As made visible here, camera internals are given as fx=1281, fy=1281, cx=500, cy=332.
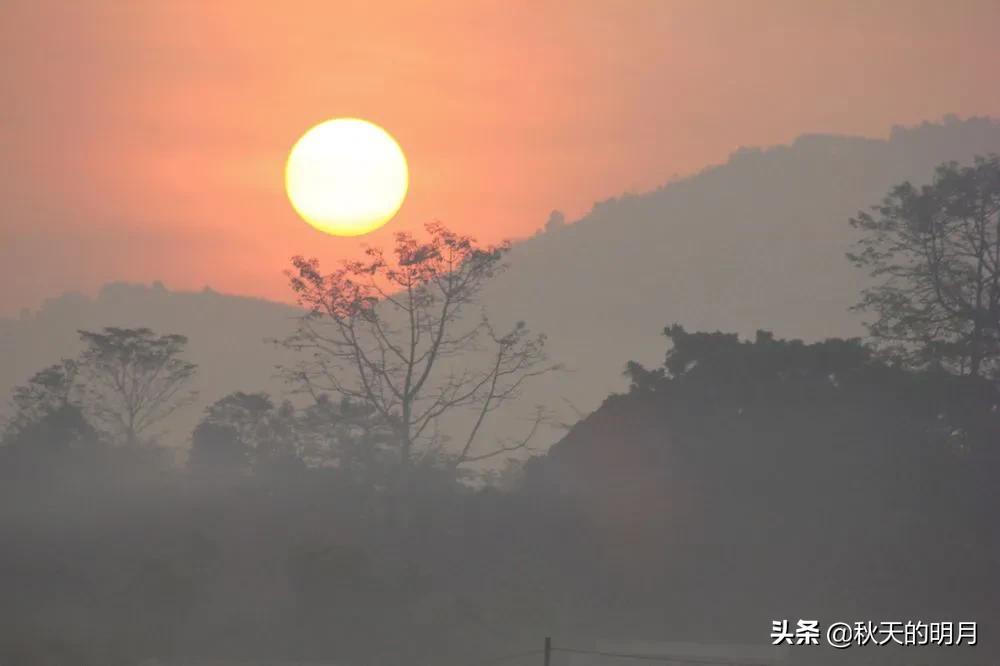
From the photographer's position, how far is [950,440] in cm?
3878

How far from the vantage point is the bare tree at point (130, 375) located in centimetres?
6388

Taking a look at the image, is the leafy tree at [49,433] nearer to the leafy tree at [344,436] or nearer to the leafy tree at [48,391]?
the leafy tree at [48,391]

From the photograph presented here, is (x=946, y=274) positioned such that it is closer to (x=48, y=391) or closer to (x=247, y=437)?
(x=247, y=437)

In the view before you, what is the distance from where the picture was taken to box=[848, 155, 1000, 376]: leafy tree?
40.2m

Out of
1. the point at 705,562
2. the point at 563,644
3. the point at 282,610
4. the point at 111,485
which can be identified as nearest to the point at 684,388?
the point at 705,562

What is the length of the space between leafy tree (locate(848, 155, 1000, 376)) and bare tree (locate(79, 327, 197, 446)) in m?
37.9

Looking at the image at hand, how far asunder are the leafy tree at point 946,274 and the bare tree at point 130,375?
3792 cm

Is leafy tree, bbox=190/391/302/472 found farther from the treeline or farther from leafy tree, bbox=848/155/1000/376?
leafy tree, bbox=848/155/1000/376

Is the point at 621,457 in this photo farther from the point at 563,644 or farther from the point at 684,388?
the point at 563,644

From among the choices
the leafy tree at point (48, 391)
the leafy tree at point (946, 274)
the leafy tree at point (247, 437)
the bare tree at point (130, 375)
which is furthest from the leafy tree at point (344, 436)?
the leafy tree at point (946, 274)

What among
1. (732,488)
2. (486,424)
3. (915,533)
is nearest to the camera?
(915,533)

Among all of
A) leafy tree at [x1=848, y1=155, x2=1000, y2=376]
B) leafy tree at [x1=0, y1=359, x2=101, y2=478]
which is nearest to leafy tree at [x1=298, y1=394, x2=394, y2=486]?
leafy tree at [x1=0, y1=359, x2=101, y2=478]

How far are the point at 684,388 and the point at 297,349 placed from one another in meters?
12.5

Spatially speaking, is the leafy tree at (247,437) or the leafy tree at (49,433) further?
the leafy tree at (247,437)
